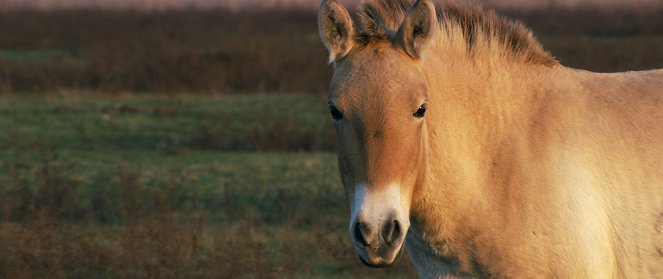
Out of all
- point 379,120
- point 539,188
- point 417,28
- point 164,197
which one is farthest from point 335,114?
point 164,197

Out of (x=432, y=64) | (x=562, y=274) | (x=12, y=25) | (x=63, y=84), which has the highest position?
(x=432, y=64)

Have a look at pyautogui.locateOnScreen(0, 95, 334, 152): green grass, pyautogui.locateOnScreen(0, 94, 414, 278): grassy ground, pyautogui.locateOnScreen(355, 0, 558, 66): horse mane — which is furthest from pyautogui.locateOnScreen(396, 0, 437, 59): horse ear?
pyautogui.locateOnScreen(0, 95, 334, 152): green grass

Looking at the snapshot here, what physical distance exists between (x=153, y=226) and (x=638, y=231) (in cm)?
408

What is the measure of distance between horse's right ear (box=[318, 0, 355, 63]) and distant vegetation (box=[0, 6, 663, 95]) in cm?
1282

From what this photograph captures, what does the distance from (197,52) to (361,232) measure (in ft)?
55.6

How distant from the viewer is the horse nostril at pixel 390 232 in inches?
136

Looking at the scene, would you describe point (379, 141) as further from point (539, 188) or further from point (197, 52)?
point (197, 52)

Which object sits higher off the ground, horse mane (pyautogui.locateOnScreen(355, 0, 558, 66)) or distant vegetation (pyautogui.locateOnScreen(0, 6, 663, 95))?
horse mane (pyautogui.locateOnScreen(355, 0, 558, 66))

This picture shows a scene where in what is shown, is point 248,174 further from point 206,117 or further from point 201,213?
point 206,117

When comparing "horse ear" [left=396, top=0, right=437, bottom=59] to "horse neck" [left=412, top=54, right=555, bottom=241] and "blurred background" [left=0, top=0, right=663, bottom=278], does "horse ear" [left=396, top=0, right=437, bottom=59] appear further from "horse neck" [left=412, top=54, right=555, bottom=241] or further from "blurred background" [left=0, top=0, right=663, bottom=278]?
"blurred background" [left=0, top=0, right=663, bottom=278]

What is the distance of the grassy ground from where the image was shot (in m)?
6.85

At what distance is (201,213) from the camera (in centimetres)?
866

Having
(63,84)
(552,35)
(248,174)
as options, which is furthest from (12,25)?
(248,174)

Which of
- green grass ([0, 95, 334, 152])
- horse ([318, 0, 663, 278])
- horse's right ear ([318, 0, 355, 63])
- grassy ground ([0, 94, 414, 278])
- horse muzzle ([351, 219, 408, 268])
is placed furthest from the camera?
green grass ([0, 95, 334, 152])
